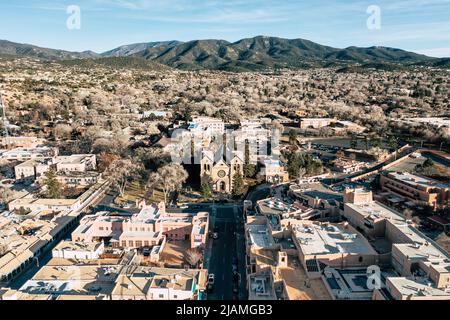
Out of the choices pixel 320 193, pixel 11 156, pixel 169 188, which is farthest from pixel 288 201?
pixel 11 156

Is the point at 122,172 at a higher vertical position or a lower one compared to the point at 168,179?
higher

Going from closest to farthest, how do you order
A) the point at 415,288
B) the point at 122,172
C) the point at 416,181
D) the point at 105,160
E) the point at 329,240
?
the point at 415,288 → the point at 329,240 → the point at 416,181 → the point at 122,172 → the point at 105,160

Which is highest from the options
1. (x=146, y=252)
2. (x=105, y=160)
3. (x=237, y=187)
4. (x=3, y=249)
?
(x=105, y=160)

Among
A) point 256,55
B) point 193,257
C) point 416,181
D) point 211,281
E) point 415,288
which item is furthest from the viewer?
point 256,55

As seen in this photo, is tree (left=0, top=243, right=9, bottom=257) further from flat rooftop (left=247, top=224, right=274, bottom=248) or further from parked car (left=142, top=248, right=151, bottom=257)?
flat rooftop (left=247, top=224, right=274, bottom=248)

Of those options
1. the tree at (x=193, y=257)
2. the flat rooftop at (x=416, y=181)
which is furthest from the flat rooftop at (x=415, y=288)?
the flat rooftop at (x=416, y=181)

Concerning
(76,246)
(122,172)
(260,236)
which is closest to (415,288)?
(260,236)

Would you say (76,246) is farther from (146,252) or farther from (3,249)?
(3,249)

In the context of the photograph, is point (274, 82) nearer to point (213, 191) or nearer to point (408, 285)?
point (213, 191)
